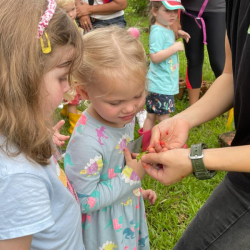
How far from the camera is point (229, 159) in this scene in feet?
5.08

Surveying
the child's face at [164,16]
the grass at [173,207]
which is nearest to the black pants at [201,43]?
the child's face at [164,16]

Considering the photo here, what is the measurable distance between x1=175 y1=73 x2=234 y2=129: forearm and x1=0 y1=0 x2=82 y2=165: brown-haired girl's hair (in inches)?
39.7

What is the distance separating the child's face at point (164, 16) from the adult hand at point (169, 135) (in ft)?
6.43

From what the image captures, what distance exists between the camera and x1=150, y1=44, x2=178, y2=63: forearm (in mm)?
3684

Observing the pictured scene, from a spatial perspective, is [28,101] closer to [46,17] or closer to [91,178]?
[46,17]

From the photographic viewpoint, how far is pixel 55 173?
1444 mm

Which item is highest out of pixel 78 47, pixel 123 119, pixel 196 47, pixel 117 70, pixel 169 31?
pixel 78 47

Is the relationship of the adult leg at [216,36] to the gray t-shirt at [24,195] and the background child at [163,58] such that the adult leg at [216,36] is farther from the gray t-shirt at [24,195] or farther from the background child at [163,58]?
the gray t-shirt at [24,195]

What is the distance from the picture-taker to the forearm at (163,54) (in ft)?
12.1

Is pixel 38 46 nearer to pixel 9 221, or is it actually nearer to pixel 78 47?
pixel 78 47

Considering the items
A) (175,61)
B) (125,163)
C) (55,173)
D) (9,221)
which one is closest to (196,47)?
(175,61)

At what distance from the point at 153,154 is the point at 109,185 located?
0.91 feet

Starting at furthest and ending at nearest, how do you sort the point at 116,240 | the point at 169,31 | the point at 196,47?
the point at 196,47 < the point at 169,31 < the point at 116,240

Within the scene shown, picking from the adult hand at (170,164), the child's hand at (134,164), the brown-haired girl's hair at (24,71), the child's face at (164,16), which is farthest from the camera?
the child's face at (164,16)
